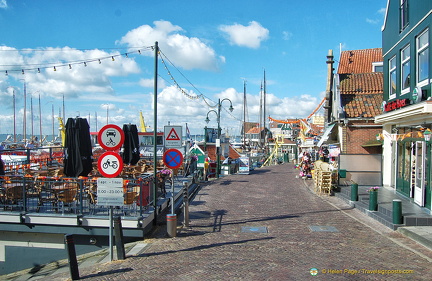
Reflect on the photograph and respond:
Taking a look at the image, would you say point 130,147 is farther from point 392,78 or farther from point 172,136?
point 392,78

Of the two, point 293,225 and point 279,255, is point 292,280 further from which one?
point 293,225

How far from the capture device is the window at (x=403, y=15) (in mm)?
13289

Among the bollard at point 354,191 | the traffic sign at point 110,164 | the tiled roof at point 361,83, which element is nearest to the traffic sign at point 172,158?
the traffic sign at point 110,164

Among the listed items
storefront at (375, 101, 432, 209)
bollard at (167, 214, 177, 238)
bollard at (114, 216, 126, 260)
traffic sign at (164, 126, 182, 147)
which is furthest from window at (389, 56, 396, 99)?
bollard at (114, 216, 126, 260)

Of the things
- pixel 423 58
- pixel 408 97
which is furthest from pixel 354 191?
pixel 423 58

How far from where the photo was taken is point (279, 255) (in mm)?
7789

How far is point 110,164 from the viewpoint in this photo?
7586 mm

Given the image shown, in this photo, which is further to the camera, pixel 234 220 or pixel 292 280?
pixel 234 220

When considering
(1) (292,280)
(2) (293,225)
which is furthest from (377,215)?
(1) (292,280)

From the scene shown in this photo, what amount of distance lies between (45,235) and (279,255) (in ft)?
20.7

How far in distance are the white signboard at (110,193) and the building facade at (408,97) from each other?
26.2 ft

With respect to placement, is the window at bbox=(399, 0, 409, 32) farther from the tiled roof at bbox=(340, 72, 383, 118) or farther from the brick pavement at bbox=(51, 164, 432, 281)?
the brick pavement at bbox=(51, 164, 432, 281)

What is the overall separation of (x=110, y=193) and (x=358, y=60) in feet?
80.0

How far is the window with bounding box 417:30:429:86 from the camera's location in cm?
1129
